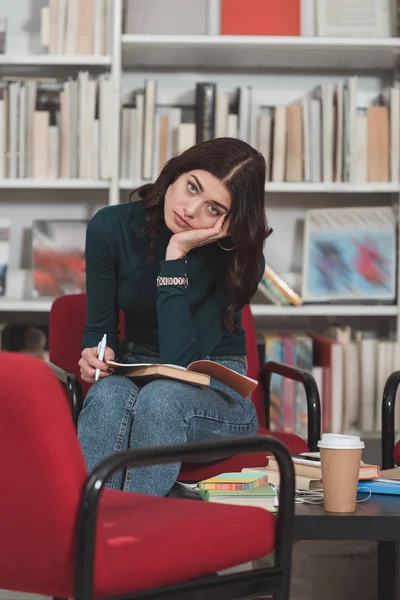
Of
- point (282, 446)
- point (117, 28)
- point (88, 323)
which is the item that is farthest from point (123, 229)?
point (117, 28)

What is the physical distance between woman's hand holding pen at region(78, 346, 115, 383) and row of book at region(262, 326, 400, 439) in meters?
1.16

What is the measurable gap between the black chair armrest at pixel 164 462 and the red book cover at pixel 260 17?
2.13 meters

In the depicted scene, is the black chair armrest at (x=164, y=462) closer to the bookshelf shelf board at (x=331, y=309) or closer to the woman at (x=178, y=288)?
the woman at (x=178, y=288)

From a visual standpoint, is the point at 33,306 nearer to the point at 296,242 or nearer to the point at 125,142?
the point at 125,142

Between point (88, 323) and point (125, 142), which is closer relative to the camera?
point (88, 323)

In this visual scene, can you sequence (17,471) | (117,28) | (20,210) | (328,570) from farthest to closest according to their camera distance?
(20,210) < (117,28) < (328,570) < (17,471)

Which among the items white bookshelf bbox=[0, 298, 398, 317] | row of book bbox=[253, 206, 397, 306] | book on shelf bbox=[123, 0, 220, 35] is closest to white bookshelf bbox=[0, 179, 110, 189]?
white bookshelf bbox=[0, 298, 398, 317]

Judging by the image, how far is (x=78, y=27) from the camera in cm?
317

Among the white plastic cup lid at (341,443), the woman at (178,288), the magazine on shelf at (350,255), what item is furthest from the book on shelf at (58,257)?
the white plastic cup lid at (341,443)

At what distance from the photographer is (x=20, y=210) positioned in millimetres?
3498

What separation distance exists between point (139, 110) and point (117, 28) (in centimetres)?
28

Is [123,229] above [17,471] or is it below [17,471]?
above

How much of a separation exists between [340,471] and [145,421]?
427 mm

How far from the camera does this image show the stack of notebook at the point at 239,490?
1.68 meters
